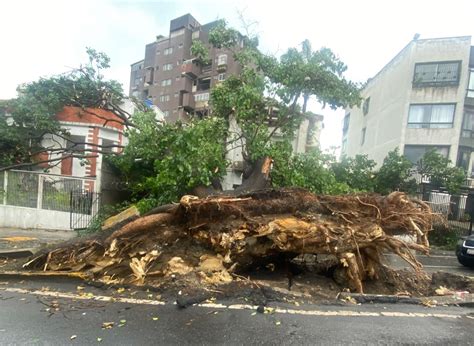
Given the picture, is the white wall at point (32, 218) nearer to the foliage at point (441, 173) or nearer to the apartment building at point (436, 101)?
the foliage at point (441, 173)

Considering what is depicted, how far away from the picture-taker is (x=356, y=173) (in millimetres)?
14125

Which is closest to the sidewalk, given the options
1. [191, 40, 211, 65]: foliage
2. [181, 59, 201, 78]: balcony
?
[191, 40, 211, 65]: foliage

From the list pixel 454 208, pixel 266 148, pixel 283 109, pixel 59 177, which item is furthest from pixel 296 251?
pixel 454 208

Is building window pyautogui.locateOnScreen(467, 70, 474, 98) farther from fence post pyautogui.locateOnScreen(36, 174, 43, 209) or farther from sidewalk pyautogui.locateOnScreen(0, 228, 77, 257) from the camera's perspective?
fence post pyautogui.locateOnScreen(36, 174, 43, 209)

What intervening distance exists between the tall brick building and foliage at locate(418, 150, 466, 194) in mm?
31480

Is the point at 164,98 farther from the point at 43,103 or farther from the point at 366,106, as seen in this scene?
the point at 43,103

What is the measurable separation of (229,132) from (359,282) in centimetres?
549

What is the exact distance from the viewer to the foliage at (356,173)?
45.4ft

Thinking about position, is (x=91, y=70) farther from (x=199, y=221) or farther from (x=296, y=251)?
(x=296, y=251)

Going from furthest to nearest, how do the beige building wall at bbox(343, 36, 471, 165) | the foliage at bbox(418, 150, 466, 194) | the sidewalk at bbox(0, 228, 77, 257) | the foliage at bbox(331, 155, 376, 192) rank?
1. the beige building wall at bbox(343, 36, 471, 165)
2. the foliage at bbox(331, 155, 376, 192)
3. the foliage at bbox(418, 150, 466, 194)
4. the sidewalk at bbox(0, 228, 77, 257)

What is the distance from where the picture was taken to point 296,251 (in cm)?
546

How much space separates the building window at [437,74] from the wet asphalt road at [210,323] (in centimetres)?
1981

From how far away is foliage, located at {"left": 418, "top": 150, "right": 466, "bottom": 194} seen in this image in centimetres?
1369

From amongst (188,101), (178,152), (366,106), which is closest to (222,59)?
(188,101)
